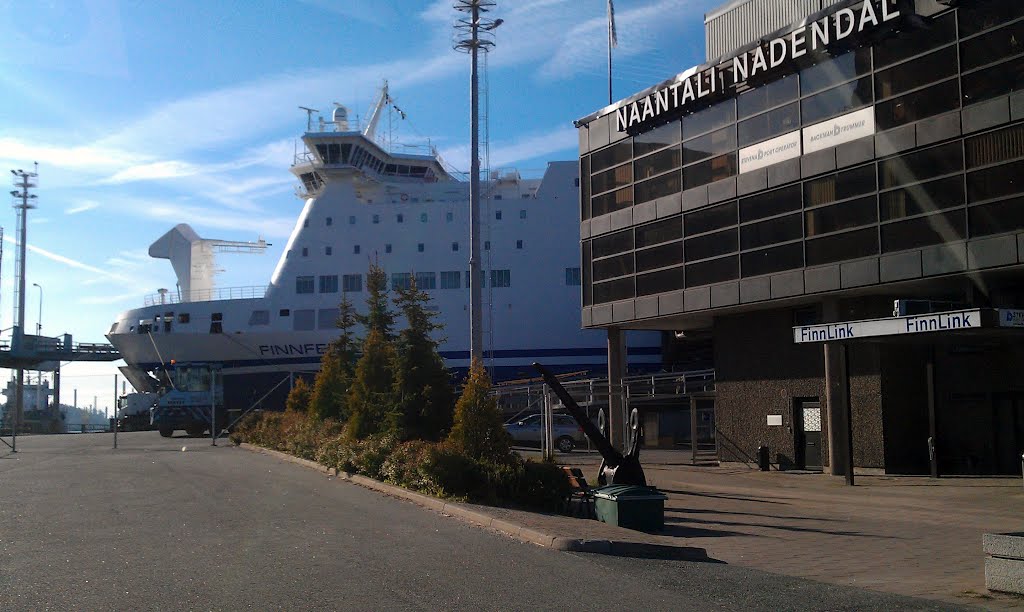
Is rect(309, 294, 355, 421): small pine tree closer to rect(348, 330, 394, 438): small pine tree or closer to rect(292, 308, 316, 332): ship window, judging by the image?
rect(348, 330, 394, 438): small pine tree

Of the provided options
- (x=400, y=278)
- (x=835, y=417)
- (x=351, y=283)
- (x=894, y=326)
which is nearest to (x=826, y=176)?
(x=894, y=326)

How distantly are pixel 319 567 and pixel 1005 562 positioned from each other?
629 cm

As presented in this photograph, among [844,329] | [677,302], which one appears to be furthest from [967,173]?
[677,302]

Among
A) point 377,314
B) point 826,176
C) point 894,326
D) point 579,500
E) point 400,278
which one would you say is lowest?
point 579,500

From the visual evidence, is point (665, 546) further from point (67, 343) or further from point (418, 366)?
point (67, 343)

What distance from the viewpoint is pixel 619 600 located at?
7.85 meters

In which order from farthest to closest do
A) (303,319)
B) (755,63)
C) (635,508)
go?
1. (303,319)
2. (755,63)
3. (635,508)

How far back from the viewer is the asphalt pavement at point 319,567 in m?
7.70

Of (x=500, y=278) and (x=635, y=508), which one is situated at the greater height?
(x=500, y=278)

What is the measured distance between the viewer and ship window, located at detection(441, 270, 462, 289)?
51.4m

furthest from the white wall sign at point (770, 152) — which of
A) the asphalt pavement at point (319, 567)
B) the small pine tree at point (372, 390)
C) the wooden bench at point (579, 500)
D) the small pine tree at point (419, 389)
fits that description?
the asphalt pavement at point (319, 567)

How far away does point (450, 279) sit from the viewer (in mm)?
51531

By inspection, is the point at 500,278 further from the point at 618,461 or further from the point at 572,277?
the point at 618,461

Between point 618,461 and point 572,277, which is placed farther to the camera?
point 572,277
